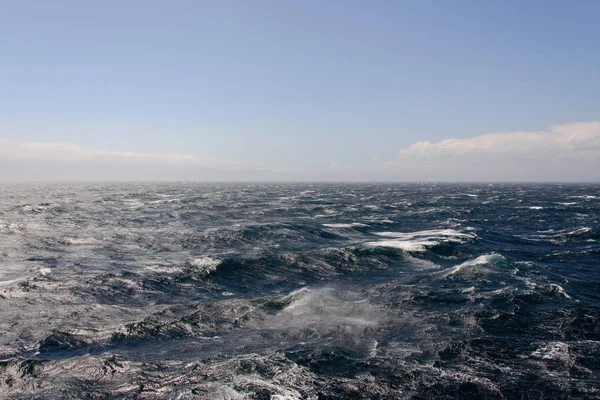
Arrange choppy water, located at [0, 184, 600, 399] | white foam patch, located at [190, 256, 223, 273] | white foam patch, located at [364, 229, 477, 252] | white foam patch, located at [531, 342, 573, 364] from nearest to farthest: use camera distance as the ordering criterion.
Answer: choppy water, located at [0, 184, 600, 399]
white foam patch, located at [531, 342, 573, 364]
white foam patch, located at [190, 256, 223, 273]
white foam patch, located at [364, 229, 477, 252]

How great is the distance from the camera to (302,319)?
18703 millimetres

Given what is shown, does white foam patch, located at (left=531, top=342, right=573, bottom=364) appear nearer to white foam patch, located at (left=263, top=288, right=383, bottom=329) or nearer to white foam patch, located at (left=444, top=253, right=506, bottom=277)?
white foam patch, located at (left=263, top=288, right=383, bottom=329)

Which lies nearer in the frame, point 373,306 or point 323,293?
point 373,306

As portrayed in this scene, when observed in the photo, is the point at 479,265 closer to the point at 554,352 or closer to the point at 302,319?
the point at 554,352

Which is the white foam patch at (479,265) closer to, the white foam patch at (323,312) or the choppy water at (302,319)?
the choppy water at (302,319)

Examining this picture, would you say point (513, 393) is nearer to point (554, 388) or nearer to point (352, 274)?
point (554, 388)

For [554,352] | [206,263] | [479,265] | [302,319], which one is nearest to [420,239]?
[479,265]

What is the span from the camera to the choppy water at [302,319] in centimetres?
1258

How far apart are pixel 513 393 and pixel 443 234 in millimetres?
32420

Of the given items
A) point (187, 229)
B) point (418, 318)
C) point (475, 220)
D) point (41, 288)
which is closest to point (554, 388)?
point (418, 318)

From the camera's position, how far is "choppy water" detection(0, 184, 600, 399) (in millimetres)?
12578

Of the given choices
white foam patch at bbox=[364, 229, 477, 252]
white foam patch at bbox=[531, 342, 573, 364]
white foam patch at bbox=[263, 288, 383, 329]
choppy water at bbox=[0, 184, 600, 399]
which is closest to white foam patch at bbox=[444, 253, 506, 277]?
choppy water at bbox=[0, 184, 600, 399]

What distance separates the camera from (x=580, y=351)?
1416 centimetres

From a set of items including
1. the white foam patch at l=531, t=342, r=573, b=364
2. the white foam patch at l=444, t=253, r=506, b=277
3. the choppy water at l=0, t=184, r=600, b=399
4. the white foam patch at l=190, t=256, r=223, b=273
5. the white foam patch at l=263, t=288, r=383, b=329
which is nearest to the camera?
the choppy water at l=0, t=184, r=600, b=399
